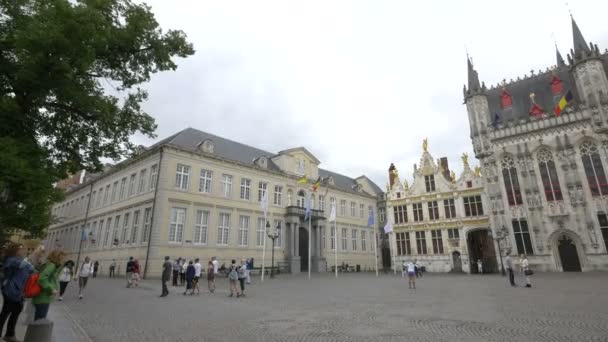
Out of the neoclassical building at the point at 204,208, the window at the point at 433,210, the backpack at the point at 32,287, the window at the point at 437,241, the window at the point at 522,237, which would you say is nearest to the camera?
the backpack at the point at 32,287

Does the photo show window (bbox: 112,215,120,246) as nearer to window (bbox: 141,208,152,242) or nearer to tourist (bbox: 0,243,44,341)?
window (bbox: 141,208,152,242)

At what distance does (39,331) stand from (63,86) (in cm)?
852

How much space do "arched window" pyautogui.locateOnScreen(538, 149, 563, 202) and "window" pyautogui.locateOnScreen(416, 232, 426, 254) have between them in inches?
596

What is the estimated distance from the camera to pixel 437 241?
42938mm

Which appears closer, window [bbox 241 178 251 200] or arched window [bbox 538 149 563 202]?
arched window [bbox 538 149 563 202]

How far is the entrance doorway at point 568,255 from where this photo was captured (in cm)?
3234

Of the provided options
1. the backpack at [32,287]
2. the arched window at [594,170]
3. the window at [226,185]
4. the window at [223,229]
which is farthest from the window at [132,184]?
the arched window at [594,170]

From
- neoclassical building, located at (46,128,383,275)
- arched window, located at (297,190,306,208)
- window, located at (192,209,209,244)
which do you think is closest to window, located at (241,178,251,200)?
neoclassical building, located at (46,128,383,275)

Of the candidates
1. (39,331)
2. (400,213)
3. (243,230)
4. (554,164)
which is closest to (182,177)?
(243,230)

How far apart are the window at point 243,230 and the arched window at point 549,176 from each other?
32.3m

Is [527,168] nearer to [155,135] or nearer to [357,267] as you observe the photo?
[357,267]

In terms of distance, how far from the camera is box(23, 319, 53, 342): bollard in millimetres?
4043

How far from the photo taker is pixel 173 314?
Answer: 1008 centimetres

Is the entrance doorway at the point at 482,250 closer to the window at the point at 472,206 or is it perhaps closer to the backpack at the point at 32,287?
the window at the point at 472,206
